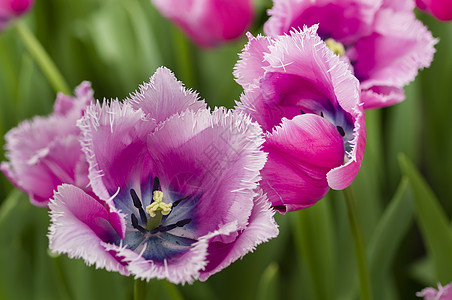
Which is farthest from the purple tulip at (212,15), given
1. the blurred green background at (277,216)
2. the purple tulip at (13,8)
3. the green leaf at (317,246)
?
the green leaf at (317,246)

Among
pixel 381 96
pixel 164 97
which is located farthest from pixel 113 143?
pixel 381 96

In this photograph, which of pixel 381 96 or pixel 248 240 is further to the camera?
pixel 381 96

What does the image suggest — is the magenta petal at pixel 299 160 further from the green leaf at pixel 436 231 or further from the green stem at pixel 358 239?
the green leaf at pixel 436 231

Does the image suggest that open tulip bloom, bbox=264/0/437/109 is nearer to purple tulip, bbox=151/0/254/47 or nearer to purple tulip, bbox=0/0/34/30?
purple tulip, bbox=151/0/254/47

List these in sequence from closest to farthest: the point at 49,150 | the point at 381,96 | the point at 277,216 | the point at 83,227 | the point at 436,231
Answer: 1. the point at 83,227
2. the point at 381,96
3. the point at 49,150
4. the point at 436,231
5. the point at 277,216

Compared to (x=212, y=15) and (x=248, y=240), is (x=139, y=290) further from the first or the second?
(x=212, y=15)

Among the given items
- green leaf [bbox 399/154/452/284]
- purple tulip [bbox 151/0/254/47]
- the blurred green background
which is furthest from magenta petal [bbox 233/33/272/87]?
purple tulip [bbox 151/0/254/47]
